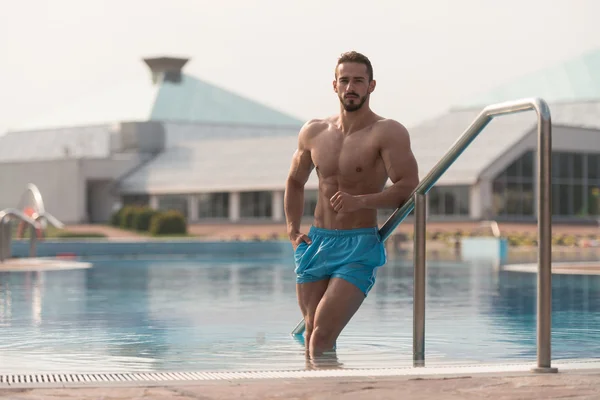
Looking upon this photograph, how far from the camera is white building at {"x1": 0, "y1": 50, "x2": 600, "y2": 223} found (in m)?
64.7

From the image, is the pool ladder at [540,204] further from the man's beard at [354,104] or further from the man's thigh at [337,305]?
the man's beard at [354,104]

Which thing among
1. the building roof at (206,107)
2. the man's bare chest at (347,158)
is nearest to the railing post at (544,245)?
the man's bare chest at (347,158)

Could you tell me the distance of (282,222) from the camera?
6906cm

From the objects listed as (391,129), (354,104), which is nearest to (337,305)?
(391,129)

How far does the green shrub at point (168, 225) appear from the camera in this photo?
59969 millimetres

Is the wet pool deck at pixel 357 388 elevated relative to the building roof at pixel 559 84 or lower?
lower

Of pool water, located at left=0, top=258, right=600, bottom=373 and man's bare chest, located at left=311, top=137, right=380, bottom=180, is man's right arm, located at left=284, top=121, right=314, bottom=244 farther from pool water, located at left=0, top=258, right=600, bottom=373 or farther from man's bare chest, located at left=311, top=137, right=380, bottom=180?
pool water, located at left=0, top=258, right=600, bottom=373

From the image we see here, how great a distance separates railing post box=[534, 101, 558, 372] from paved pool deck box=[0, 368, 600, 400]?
0.40m

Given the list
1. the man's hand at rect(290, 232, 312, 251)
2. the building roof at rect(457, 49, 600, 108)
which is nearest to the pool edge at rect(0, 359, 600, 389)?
the man's hand at rect(290, 232, 312, 251)

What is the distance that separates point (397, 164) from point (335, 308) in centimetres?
101

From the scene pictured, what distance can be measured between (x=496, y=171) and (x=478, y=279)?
3996 cm

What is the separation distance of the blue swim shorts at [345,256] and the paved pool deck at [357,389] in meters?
2.01

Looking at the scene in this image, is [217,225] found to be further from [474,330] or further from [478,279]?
[474,330]

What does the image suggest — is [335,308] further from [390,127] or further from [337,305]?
[390,127]
